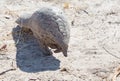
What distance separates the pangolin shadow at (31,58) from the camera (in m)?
3.98

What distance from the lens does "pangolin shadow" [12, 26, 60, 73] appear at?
398 cm

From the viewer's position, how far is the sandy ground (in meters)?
3.89

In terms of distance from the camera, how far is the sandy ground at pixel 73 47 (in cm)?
389

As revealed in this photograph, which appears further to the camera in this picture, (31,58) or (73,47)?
(73,47)

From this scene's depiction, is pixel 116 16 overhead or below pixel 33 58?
overhead

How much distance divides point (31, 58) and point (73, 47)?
1.60ft

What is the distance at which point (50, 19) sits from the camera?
4.00 metres

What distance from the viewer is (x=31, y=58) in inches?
164

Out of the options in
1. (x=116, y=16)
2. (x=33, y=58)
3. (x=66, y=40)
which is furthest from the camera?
(x=116, y=16)

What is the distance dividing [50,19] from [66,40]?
0.88ft

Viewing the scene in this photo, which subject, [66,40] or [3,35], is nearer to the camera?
[66,40]

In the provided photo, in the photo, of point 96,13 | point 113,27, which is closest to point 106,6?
point 96,13

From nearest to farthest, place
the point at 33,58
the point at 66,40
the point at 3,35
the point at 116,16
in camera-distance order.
Answer: 1. the point at 66,40
2. the point at 33,58
3. the point at 3,35
4. the point at 116,16

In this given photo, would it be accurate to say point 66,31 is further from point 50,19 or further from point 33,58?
point 33,58
